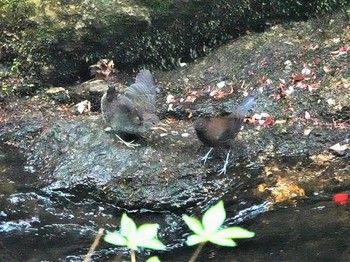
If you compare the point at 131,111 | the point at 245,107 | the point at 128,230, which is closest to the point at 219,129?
the point at 245,107

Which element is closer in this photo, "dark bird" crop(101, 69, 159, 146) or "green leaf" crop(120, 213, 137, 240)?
"green leaf" crop(120, 213, 137, 240)

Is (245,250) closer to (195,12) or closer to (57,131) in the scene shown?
(57,131)

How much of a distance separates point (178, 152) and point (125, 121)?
2.13ft

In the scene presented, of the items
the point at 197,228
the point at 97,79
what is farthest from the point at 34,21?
the point at 197,228

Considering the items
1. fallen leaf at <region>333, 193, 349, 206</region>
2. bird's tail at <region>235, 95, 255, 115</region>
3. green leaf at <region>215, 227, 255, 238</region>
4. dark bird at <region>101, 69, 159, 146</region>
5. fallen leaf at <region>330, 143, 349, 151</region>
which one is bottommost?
green leaf at <region>215, 227, 255, 238</region>

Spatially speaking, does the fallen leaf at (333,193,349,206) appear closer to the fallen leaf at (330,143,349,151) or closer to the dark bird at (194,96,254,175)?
the fallen leaf at (330,143,349,151)

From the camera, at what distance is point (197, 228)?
41.3 inches

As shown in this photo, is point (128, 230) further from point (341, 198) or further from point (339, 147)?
point (339, 147)

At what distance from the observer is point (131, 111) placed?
4.97 metres

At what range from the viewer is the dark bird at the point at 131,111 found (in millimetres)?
4992

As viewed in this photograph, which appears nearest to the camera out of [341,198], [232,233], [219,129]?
[232,233]

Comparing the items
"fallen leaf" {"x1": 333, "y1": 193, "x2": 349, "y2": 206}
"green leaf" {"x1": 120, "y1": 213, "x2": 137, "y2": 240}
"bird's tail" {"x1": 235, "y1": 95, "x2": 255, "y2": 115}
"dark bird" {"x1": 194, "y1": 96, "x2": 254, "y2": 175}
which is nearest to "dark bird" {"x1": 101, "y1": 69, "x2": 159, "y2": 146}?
"dark bird" {"x1": 194, "y1": 96, "x2": 254, "y2": 175}

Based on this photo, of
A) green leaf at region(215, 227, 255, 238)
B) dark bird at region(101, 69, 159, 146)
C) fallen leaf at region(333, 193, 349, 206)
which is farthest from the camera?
dark bird at region(101, 69, 159, 146)

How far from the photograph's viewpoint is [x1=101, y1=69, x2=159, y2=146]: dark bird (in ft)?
16.4
